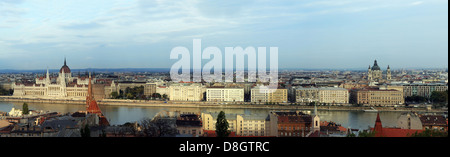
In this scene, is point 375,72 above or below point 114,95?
above

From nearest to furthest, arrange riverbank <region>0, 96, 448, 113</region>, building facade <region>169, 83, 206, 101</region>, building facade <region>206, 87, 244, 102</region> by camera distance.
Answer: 1. riverbank <region>0, 96, 448, 113</region>
2. building facade <region>206, 87, 244, 102</region>
3. building facade <region>169, 83, 206, 101</region>

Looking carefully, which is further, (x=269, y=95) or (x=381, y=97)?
(x=269, y=95)

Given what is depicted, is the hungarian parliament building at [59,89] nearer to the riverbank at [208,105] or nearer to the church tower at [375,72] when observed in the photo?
the riverbank at [208,105]

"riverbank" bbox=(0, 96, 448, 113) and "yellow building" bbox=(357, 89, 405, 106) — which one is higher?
"yellow building" bbox=(357, 89, 405, 106)

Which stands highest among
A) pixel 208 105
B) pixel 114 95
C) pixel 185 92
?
pixel 185 92

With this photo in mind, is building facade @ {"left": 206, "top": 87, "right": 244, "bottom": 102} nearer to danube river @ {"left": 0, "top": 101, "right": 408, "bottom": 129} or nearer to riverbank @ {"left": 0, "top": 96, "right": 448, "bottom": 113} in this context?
riverbank @ {"left": 0, "top": 96, "right": 448, "bottom": 113}

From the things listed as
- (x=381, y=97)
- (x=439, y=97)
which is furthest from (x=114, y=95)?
(x=439, y=97)

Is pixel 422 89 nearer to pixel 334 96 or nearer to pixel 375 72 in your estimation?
pixel 334 96

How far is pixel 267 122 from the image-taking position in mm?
7141

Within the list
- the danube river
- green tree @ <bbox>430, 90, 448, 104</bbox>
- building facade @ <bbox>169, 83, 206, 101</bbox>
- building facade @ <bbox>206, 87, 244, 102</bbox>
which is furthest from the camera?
building facade @ <bbox>169, 83, 206, 101</bbox>

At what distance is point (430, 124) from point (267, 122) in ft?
7.59

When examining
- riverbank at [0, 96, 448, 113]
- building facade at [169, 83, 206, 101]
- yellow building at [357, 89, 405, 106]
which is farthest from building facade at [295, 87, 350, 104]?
building facade at [169, 83, 206, 101]
